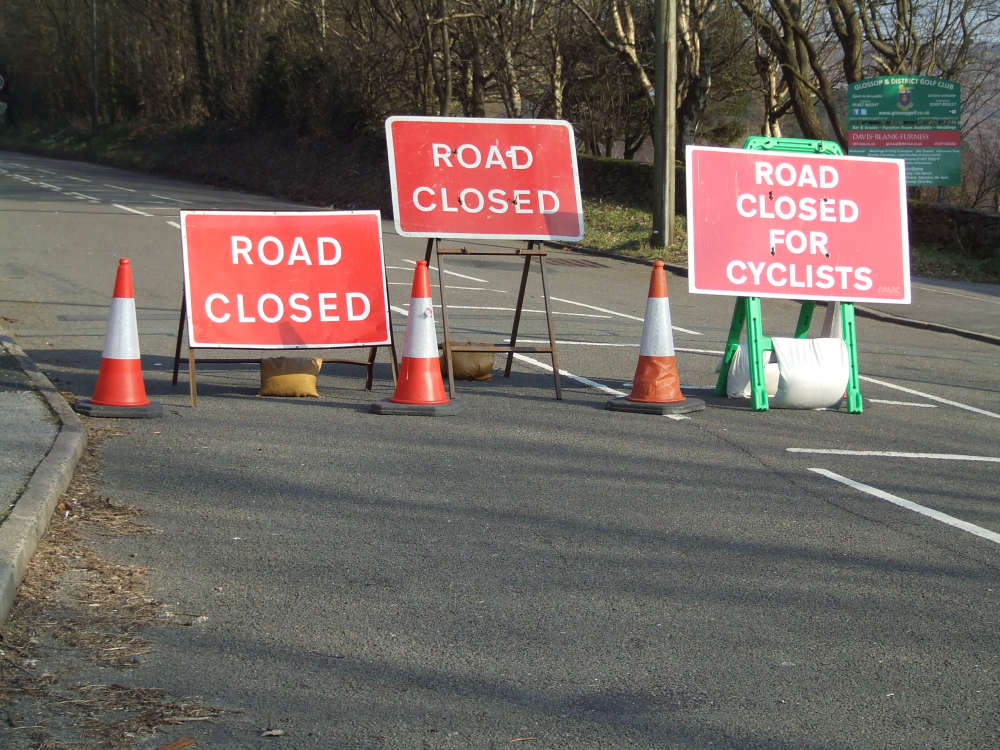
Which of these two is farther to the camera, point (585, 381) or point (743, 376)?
point (585, 381)

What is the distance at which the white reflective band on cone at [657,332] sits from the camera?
8.72 m

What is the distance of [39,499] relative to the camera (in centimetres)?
536

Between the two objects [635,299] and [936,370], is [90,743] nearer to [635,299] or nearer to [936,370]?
[936,370]

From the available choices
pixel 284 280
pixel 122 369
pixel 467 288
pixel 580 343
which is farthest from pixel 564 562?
pixel 467 288

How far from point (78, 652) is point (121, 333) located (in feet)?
14.0

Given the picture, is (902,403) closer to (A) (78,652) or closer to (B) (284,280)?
(B) (284,280)

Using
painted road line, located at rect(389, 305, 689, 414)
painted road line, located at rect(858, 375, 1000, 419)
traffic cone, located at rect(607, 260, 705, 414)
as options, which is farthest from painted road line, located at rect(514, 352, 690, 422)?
painted road line, located at rect(858, 375, 1000, 419)

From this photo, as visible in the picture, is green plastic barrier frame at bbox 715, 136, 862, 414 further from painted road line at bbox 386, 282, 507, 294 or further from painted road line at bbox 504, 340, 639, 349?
painted road line at bbox 386, 282, 507, 294

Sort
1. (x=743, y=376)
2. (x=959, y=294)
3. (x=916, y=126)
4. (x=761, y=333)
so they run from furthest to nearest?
1. (x=916, y=126)
2. (x=959, y=294)
3. (x=743, y=376)
4. (x=761, y=333)

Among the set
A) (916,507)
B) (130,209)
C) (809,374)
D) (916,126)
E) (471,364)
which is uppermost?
(916,126)

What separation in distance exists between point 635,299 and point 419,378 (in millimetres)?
8639

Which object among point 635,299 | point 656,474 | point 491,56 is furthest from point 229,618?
point 491,56

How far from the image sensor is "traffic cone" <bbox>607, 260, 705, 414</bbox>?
8703mm

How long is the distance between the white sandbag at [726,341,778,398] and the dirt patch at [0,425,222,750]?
5.20m
